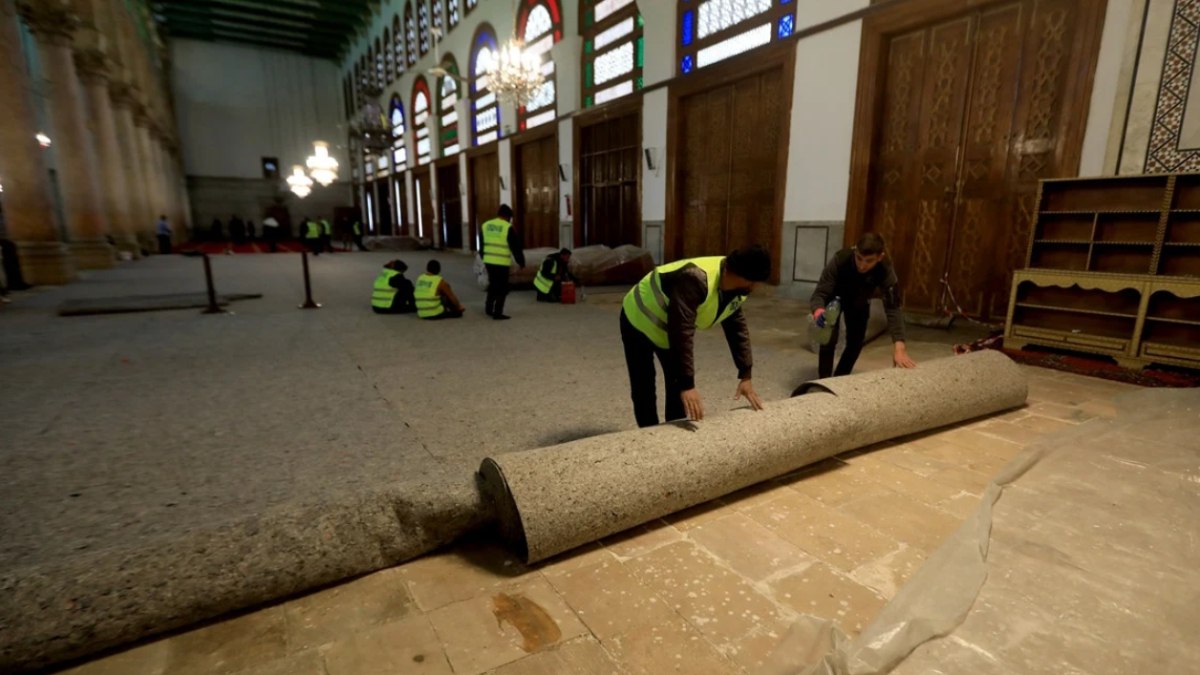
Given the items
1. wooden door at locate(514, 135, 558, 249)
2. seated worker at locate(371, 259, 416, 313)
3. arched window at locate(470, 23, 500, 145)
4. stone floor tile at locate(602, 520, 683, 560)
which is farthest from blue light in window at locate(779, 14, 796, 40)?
arched window at locate(470, 23, 500, 145)

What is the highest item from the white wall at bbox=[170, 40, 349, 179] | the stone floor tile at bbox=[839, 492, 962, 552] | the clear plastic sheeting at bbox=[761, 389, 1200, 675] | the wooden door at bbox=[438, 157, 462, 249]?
the white wall at bbox=[170, 40, 349, 179]

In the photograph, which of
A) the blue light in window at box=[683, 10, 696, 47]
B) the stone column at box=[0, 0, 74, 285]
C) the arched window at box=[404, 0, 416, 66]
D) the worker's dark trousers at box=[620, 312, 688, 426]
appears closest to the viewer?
the worker's dark trousers at box=[620, 312, 688, 426]

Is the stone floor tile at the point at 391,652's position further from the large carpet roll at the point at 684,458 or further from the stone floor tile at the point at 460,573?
the large carpet roll at the point at 684,458

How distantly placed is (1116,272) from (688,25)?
749 cm

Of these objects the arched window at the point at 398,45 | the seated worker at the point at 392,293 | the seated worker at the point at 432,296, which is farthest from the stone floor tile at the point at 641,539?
the arched window at the point at 398,45

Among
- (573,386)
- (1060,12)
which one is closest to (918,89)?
(1060,12)

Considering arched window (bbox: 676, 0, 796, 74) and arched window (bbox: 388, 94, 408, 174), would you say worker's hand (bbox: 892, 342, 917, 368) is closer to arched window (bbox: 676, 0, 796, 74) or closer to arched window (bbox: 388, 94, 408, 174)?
arched window (bbox: 676, 0, 796, 74)

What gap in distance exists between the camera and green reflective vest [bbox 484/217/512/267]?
702 cm

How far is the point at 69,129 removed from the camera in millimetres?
11039

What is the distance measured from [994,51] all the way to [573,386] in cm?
601

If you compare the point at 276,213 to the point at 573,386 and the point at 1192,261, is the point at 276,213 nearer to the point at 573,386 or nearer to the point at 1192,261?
the point at 573,386

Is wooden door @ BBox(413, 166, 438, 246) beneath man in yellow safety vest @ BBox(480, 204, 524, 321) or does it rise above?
above

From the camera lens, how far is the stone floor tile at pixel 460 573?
1.92m

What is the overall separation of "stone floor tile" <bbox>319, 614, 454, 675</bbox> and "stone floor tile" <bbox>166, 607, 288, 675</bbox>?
18 cm
